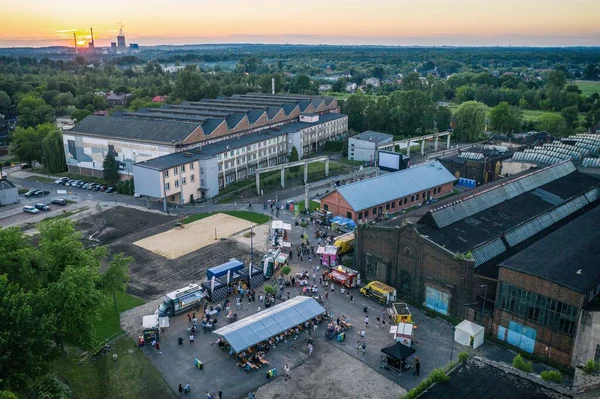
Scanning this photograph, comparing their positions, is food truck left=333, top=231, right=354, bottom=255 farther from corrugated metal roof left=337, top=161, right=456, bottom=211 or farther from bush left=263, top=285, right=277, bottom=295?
bush left=263, top=285, right=277, bottom=295

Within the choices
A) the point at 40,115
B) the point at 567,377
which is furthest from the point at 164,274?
the point at 40,115

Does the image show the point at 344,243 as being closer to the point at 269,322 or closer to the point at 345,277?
the point at 345,277

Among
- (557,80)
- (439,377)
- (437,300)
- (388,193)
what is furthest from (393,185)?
(557,80)

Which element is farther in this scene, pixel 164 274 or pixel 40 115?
pixel 40 115

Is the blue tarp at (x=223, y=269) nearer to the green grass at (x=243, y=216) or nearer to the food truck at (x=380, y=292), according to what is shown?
the food truck at (x=380, y=292)

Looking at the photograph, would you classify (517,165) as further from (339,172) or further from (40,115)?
(40,115)

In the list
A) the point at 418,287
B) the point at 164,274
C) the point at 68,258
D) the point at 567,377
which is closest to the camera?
the point at 567,377

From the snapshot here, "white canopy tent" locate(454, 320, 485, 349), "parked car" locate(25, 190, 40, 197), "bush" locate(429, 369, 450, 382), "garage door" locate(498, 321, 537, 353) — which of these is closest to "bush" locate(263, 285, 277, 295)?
"white canopy tent" locate(454, 320, 485, 349)
